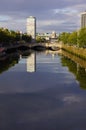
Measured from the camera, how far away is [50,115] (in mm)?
16578

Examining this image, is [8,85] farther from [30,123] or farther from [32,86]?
[30,123]

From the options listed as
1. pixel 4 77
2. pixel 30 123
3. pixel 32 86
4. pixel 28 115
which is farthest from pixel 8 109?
pixel 4 77

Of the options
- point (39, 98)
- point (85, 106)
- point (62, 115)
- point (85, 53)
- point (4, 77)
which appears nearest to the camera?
point (62, 115)

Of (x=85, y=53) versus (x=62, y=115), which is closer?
(x=62, y=115)

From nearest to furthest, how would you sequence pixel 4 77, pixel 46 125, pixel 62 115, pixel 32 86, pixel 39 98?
1. pixel 46 125
2. pixel 62 115
3. pixel 39 98
4. pixel 32 86
5. pixel 4 77

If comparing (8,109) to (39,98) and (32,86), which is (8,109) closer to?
(39,98)

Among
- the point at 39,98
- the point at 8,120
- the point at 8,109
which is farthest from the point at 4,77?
the point at 8,120

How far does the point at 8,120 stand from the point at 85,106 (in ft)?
14.5

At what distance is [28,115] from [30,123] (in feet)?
4.18

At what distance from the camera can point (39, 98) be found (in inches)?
824

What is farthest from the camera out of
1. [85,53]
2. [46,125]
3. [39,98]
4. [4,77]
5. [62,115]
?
[85,53]

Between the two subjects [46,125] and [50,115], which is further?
[50,115]

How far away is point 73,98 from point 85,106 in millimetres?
2563

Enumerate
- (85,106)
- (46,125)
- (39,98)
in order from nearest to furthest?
(46,125) < (85,106) < (39,98)
